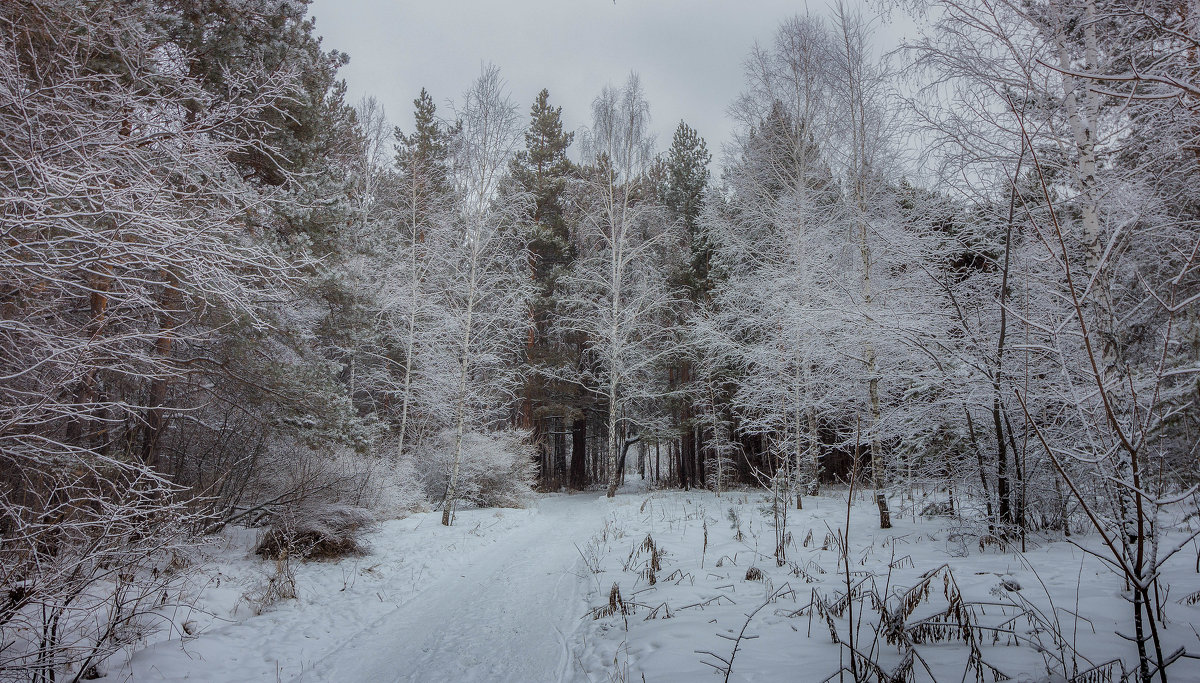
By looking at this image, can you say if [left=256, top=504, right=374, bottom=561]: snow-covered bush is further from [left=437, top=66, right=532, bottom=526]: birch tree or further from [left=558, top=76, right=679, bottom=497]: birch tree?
[left=558, top=76, right=679, bottom=497]: birch tree

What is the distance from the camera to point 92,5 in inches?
190

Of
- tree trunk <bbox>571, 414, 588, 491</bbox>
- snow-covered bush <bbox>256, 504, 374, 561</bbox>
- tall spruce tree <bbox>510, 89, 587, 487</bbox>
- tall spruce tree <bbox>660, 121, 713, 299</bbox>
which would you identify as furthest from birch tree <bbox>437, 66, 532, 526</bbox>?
tree trunk <bbox>571, 414, 588, 491</bbox>

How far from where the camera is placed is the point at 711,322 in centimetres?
1420

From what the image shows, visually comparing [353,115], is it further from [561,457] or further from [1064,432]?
[1064,432]

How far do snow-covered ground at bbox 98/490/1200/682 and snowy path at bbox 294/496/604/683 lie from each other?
21 millimetres

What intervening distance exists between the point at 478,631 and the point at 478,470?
33.4 feet

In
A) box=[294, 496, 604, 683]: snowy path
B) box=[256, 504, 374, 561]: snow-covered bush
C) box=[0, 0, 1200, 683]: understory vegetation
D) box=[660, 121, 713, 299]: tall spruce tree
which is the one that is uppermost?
box=[660, 121, 713, 299]: tall spruce tree

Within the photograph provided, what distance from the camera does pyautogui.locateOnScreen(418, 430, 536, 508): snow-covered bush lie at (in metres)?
14.6

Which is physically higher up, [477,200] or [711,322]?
[477,200]

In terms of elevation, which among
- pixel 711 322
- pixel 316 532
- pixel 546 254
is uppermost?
pixel 546 254

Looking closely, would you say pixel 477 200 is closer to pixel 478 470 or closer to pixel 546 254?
pixel 478 470

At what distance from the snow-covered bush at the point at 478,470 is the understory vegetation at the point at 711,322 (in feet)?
0.37

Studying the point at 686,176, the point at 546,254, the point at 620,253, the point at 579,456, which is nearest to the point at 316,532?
the point at 620,253

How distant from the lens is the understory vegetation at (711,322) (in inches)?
124
